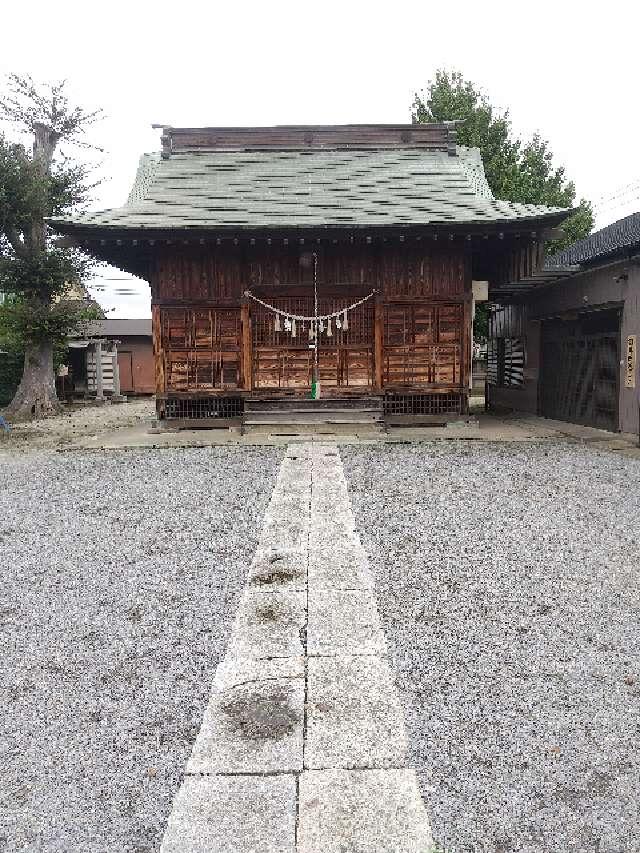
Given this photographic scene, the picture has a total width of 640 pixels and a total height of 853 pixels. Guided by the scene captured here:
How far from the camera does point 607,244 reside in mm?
11000

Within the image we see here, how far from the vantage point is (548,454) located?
8.55 metres

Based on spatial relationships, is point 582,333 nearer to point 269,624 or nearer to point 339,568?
point 339,568

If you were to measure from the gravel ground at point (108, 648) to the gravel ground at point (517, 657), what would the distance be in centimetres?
100

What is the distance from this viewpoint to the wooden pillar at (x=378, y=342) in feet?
35.4

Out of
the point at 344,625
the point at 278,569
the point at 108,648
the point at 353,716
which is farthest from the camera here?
the point at 278,569

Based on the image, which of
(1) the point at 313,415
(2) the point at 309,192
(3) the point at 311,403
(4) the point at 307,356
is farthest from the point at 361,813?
(2) the point at 309,192

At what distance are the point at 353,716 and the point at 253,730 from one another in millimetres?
412

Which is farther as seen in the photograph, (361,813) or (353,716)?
(353,716)

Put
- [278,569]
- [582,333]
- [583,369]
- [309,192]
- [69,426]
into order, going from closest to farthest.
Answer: [278,569], [309,192], [583,369], [582,333], [69,426]

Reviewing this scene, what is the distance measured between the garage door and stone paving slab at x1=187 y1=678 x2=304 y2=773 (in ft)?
35.1

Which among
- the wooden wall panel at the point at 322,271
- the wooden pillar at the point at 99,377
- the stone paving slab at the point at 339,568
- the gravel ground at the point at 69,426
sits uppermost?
the wooden wall panel at the point at 322,271

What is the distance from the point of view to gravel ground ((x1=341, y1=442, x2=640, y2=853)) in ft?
5.91

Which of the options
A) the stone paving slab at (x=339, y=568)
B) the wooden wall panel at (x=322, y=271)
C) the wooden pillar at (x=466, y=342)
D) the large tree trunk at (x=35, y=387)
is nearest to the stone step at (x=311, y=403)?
the wooden pillar at (x=466, y=342)

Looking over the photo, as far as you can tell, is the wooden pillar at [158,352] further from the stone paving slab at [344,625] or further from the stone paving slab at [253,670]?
the stone paving slab at [253,670]
